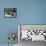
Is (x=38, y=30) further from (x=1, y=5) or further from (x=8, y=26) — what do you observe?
(x=1, y=5)

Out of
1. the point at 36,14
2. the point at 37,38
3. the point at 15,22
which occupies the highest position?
the point at 36,14

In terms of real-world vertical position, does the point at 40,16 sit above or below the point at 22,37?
above

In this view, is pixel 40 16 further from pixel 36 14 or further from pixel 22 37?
pixel 22 37

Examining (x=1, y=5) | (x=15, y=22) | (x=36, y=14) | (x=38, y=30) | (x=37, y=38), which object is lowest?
(x=37, y=38)

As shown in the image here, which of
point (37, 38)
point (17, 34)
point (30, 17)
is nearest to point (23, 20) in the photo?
point (30, 17)

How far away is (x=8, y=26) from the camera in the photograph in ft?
11.1

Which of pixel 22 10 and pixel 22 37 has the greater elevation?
pixel 22 10

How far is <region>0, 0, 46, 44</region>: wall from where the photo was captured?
3.39 m

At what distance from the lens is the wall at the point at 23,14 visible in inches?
134

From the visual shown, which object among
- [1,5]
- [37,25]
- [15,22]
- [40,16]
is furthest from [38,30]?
[1,5]

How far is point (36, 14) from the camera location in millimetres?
3410

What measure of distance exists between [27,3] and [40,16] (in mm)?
500

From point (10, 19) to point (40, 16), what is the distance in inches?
32.2

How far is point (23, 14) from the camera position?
3.41 metres
